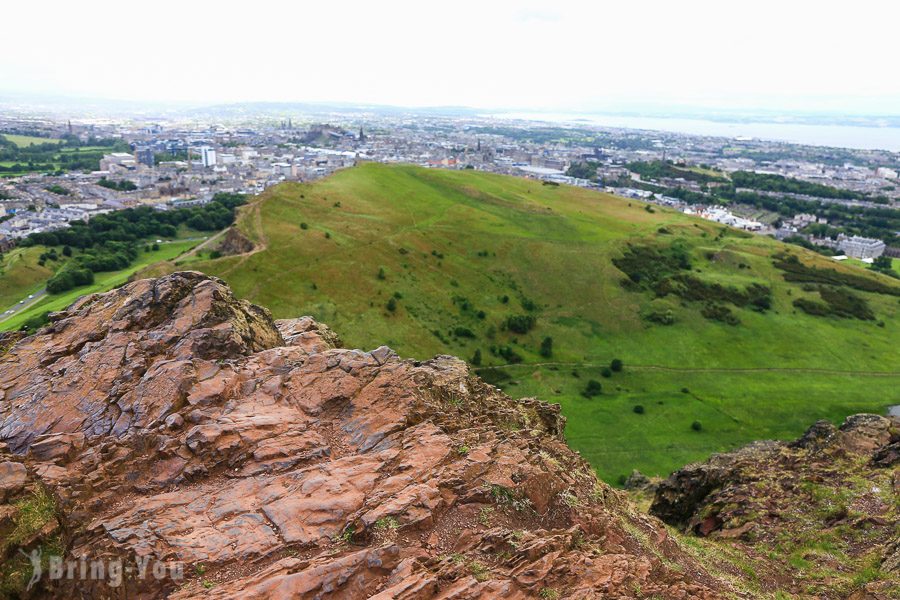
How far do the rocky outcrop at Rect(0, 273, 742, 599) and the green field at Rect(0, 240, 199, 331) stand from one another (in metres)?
57.0

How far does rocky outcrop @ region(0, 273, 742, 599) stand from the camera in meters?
13.2

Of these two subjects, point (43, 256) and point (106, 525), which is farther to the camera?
point (43, 256)

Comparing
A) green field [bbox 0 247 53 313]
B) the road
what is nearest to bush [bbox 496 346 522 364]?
the road

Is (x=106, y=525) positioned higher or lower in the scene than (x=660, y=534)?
higher

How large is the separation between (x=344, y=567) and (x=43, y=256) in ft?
357

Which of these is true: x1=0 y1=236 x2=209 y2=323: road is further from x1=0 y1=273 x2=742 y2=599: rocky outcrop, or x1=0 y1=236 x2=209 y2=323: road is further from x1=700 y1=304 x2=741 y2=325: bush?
x1=700 y1=304 x2=741 y2=325: bush

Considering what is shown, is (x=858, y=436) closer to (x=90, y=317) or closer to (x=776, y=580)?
(x=776, y=580)

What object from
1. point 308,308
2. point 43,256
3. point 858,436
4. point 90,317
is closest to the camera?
point 90,317

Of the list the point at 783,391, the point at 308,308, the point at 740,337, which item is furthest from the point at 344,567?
the point at 740,337

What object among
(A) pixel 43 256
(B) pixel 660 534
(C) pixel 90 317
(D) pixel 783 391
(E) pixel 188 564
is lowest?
(D) pixel 783 391

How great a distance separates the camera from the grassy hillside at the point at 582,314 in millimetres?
61156

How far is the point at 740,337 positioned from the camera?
78875 millimetres

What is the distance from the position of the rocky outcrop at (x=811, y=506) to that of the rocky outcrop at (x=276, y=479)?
609 centimetres

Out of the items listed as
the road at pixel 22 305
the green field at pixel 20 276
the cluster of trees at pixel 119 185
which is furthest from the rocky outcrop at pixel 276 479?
the cluster of trees at pixel 119 185
